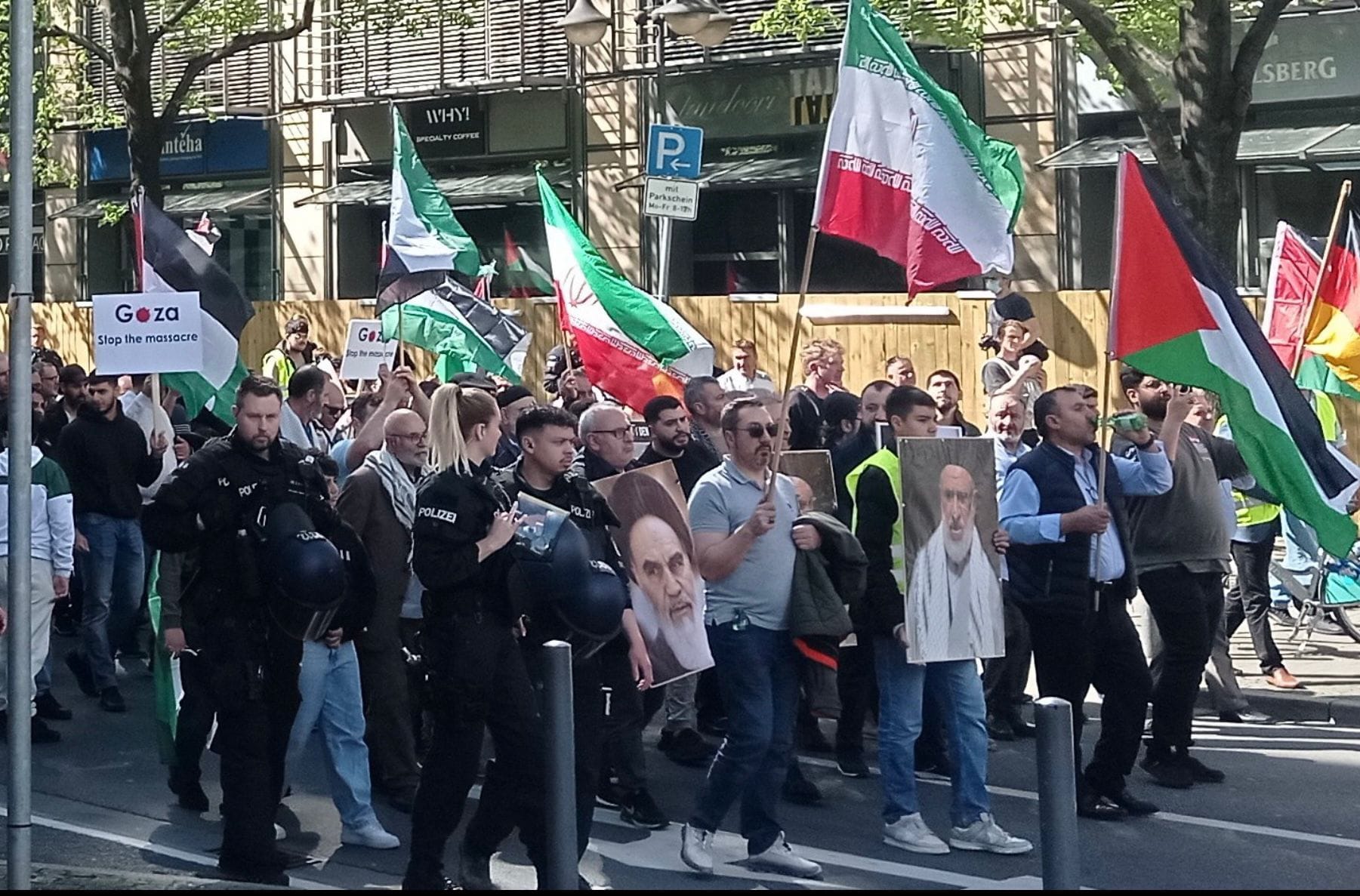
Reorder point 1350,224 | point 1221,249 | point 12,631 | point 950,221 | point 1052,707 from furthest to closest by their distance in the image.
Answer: point 1221,249 → point 1350,224 → point 950,221 → point 12,631 → point 1052,707

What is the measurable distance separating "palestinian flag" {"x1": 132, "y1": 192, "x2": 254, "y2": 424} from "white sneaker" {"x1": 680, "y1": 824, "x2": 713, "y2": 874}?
3.87 metres

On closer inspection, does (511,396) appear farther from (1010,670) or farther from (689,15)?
(689,15)

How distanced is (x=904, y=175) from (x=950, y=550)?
5.67 ft

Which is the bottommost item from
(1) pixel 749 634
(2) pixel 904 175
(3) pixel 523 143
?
(1) pixel 749 634

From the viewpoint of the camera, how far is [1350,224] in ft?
38.9

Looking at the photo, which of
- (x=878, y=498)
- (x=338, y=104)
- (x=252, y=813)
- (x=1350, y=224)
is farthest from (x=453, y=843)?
(x=338, y=104)

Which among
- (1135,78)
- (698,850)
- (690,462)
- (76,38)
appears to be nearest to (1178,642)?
(690,462)

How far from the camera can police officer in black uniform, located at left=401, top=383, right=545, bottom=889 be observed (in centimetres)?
683

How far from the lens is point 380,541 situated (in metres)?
8.66

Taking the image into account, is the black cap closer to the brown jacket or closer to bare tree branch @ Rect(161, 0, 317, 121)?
the brown jacket

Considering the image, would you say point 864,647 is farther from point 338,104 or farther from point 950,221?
point 338,104

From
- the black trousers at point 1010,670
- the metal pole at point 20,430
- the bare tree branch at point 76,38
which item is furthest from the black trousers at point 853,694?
the bare tree branch at point 76,38

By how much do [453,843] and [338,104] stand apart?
68.9 feet

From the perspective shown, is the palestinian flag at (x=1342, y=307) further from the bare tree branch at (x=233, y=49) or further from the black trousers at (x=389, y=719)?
Answer: the bare tree branch at (x=233, y=49)
